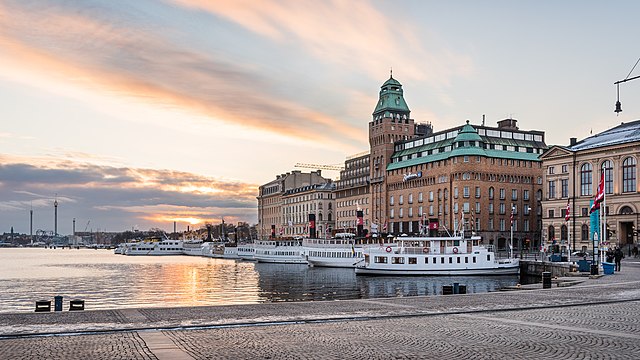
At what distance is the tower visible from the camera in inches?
7549

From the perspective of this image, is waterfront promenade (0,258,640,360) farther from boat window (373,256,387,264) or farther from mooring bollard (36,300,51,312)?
boat window (373,256,387,264)

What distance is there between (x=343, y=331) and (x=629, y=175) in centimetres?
10558

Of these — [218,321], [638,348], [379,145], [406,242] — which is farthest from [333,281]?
[379,145]

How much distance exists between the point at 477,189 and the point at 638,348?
5445 inches

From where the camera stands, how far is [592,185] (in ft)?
405

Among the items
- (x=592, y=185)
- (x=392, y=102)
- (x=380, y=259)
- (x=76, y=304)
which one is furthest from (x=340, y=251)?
(x=76, y=304)

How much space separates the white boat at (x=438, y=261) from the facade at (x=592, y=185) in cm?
2265

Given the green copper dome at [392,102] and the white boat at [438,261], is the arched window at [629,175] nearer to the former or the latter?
the white boat at [438,261]

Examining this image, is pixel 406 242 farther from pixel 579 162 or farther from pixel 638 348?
pixel 638 348

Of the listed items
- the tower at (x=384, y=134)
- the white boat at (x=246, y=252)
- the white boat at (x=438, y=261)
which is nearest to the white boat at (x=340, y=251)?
the white boat at (x=438, y=261)

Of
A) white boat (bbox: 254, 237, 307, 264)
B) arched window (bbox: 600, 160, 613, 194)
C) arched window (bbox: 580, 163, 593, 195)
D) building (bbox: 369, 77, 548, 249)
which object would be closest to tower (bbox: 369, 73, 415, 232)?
building (bbox: 369, 77, 548, 249)

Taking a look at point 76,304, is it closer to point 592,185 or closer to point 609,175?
point 609,175

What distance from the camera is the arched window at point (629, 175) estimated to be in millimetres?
116062

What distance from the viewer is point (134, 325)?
26.7 m
